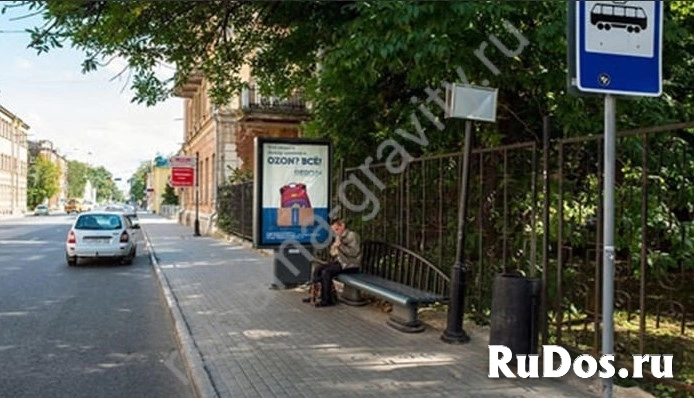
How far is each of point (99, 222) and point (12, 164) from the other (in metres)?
76.7

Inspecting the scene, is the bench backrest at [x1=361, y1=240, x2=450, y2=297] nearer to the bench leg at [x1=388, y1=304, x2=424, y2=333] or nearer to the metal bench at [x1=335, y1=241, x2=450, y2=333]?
the metal bench at [x1=335, y1=241, x2=450, y2=333]

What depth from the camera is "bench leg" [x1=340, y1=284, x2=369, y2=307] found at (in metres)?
9.50

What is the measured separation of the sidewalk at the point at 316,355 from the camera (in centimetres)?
532

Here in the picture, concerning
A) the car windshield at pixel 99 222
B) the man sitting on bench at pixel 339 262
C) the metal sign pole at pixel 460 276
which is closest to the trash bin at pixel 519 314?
the metal sign pole at pixel 460 276

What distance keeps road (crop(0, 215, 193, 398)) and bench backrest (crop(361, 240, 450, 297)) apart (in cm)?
306

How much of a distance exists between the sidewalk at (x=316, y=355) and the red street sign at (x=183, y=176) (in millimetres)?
20290

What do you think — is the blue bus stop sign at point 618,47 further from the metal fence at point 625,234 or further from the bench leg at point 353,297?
the bench leg at point 353,297

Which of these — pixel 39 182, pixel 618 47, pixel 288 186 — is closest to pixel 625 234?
pixel 618 47

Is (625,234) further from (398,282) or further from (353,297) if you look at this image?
(353,297)

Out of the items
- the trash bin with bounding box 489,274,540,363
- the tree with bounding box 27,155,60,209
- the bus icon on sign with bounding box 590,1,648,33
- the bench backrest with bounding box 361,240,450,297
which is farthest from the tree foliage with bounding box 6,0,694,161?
the tree with bounding box 27,155,60,209

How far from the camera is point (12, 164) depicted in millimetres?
85000

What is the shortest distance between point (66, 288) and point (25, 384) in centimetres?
717

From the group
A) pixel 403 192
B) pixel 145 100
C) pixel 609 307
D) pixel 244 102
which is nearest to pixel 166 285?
pixel 145 100

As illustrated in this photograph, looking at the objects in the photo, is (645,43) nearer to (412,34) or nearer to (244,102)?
(412,34)
